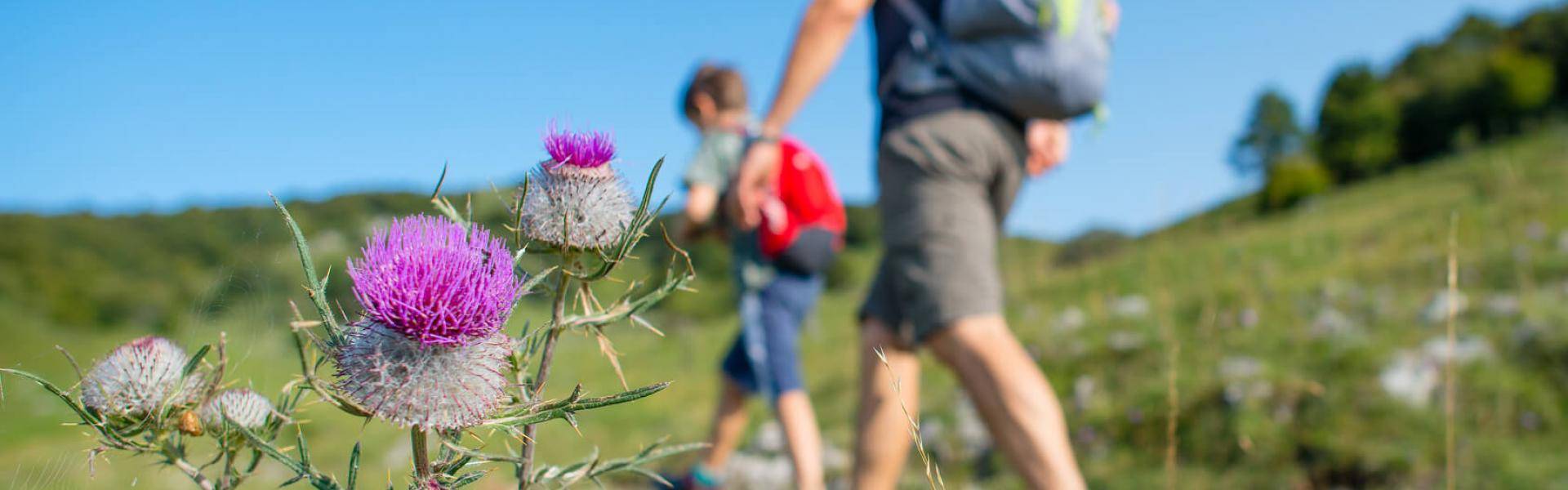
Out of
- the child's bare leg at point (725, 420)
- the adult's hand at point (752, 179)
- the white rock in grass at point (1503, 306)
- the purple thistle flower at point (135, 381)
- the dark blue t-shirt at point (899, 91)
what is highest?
the dark blue t-shirt at point (899, 91)

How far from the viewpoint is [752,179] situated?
276cm

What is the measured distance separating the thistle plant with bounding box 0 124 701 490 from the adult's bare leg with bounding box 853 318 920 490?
1.63 m

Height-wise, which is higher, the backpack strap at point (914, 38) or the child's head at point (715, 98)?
the backpack strap at point (914, 38)

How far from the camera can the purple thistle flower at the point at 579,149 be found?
91 centimetres

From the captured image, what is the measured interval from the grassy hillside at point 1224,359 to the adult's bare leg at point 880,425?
0.75 m

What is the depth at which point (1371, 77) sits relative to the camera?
40406 mm

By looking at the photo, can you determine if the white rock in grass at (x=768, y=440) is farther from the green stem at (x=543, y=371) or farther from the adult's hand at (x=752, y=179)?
the green stem at (x=543, y=371)

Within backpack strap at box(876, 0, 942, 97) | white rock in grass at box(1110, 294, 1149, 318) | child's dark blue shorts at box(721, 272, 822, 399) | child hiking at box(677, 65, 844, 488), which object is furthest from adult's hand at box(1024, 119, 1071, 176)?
white rock in grass at box(1110, 294, 1149, 318)

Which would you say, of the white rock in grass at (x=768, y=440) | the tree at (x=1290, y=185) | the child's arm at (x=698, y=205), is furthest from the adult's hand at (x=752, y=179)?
the tree at (x=1290, y=185)

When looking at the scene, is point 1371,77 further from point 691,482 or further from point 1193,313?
point 691,482

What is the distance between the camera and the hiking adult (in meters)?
2.14

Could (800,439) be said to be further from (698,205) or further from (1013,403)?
(1013,403)

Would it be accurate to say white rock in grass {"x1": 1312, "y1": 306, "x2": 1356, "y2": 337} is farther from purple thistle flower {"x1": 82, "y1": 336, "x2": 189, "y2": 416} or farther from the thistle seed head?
purple thistle flower {"x1": 82, "y1": 336, "x2": 189, "y2": 416}

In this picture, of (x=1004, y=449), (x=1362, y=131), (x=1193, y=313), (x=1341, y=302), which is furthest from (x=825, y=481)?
(x=1362, y=131)
